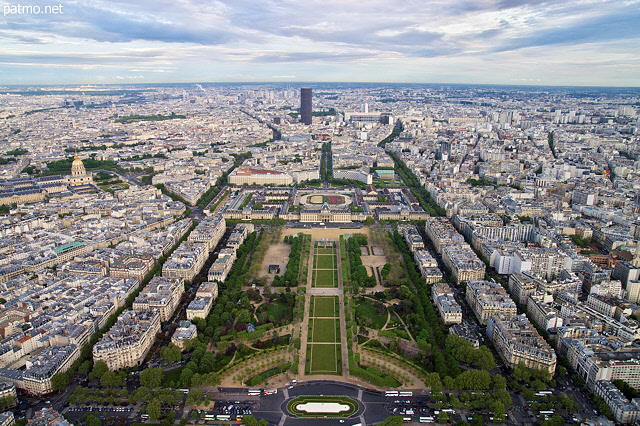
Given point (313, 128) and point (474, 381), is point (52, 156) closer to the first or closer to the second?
point (313, 128)

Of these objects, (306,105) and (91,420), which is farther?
(306,105)

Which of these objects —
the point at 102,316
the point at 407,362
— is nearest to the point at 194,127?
the point at 102,316

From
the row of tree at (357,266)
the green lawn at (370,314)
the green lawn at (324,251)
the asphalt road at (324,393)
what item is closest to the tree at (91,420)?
the asphalt road at (324,393)

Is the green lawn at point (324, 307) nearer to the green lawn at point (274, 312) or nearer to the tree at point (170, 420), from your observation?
the green lawn at point (274, 312)

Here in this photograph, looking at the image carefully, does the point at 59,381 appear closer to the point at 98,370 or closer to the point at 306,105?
the point at 98,370

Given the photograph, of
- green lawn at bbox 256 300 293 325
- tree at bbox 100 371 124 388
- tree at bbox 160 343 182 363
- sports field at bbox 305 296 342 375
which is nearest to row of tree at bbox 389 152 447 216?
sports field at bbox 305 296 342 375

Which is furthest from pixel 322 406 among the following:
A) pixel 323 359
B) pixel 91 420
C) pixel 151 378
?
pixel 91 420

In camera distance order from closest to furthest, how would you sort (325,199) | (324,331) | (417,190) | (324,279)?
(324,331) < (324,279) < (325,199) < (417,190)

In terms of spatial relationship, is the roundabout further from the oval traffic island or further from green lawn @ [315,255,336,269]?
the oval traffic island
